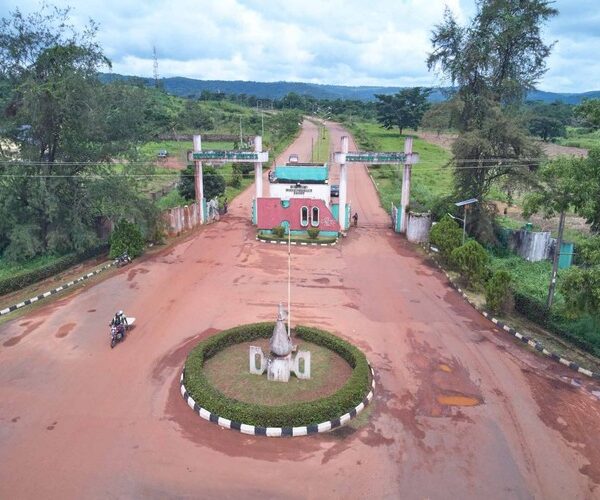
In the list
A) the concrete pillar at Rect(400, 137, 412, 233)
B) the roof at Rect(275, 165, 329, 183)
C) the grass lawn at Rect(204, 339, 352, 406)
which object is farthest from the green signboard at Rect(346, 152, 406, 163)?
the grass lawn at Rect(204, 339, 352, 406)

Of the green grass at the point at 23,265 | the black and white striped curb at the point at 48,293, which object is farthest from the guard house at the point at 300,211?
the green grass at the point at 23,265

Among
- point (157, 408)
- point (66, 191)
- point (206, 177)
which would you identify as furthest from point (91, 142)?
point (157, 408)

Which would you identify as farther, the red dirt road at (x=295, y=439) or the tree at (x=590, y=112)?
the tree at (x=590, y=112)

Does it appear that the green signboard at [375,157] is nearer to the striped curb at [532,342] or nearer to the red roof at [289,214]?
the red roof at [289,214]

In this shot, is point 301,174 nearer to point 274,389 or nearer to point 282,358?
point 282,358

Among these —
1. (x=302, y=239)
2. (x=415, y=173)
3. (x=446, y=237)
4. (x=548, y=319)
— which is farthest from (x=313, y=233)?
(x=415, y=173)

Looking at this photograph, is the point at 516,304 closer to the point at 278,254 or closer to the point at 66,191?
the point at 278,254

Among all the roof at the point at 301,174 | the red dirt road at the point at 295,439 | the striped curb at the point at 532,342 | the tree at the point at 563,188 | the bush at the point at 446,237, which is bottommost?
the red dirt road at the point at 295,439

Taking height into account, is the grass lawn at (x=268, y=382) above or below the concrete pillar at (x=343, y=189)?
below
